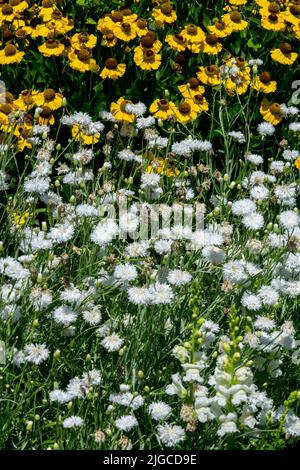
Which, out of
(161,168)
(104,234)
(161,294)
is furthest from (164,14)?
(161,294)

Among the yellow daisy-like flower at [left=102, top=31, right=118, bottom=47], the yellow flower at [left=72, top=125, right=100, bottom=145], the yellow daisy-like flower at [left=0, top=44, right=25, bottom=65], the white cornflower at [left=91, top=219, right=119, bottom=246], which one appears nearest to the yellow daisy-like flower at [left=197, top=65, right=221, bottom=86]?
the yellow daisy-like flower at [left=102, top=31, right=118, bottom=47]

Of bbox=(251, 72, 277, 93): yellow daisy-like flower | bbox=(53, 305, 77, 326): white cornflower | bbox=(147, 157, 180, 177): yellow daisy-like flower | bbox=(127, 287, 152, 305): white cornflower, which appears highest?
bbox=(127, 287, 152, 305): white cornflower

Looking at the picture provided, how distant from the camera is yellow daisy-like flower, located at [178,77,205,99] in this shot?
5.02 meters

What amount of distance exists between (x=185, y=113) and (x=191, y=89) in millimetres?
177

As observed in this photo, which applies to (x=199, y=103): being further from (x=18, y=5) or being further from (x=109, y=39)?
(x=18, y=5)

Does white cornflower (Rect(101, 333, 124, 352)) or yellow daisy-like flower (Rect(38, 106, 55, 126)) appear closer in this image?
white cornflower (Rect(101, 333, 124, 352))

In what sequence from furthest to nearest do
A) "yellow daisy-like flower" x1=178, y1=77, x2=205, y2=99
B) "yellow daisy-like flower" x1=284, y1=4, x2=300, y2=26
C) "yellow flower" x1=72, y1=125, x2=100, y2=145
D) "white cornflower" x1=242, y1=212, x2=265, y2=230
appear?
"yellow daisy-like flower" x1=284, y1=4, x2=300, y2=26, "yellow daisy-like flower" x1=178, y1=77, x2=205, y2=99, "yellow flower" x1=72, y1=125, x2=100, y2=145, "white cornflower" x1=242, y1=212, x2=265, y2=230

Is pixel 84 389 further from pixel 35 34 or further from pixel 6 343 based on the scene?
pixel 35 34

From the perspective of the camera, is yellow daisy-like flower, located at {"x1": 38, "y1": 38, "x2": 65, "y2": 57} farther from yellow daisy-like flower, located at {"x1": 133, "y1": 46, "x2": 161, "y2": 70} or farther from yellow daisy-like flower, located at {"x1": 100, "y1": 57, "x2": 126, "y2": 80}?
yellow daisy-like flower, located at {"x1": 133, "y1": 46, "x2": 161, "y2": 70}

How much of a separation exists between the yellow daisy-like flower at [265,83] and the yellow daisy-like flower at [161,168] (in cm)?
75

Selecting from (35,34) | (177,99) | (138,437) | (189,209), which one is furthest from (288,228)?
(35,34)

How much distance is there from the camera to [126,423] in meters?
3.08

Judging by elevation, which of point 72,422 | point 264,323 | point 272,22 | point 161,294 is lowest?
point 72,422

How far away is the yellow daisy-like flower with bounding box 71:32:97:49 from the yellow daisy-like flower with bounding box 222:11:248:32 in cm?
79
